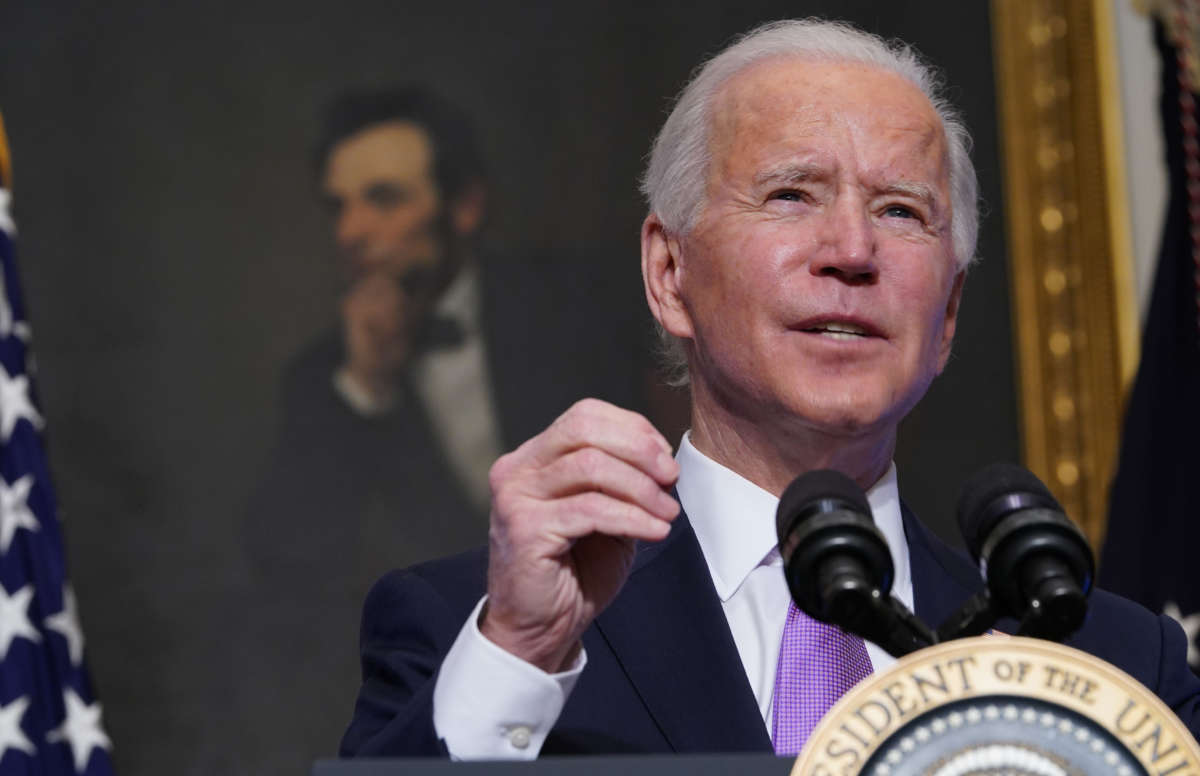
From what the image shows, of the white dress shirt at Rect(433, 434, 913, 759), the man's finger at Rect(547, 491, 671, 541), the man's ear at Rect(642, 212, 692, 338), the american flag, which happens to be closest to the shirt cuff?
the white dress shirt at Rect(433, 434, 913, 759)

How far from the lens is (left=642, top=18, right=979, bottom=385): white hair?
217 cm

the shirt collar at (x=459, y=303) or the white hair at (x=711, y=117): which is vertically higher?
the white hair at (x=711, y=117)

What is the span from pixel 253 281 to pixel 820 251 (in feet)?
11.3

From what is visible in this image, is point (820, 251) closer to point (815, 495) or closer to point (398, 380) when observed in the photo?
point (815, 495)

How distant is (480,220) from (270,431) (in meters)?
1.01

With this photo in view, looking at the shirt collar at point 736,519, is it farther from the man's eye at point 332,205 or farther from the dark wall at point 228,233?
the man's eye at point 332,205

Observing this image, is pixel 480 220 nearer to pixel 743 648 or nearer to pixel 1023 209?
pixel 1023 209

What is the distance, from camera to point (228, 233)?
506 centimetres

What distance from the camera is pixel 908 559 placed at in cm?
211

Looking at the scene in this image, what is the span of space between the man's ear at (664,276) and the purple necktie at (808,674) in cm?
53

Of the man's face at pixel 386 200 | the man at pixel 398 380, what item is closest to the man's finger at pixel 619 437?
the man at pixel 398 380

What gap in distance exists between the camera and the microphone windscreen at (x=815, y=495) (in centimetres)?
116

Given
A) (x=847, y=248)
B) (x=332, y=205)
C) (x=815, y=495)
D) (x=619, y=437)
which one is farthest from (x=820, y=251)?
(x=332, y=205)

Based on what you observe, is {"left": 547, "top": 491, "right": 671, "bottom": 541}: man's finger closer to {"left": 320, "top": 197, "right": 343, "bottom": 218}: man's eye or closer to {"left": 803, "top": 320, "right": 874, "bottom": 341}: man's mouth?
{"left": 803, "top": 320, "right": 874, "bottom": 341}: man's mouth
